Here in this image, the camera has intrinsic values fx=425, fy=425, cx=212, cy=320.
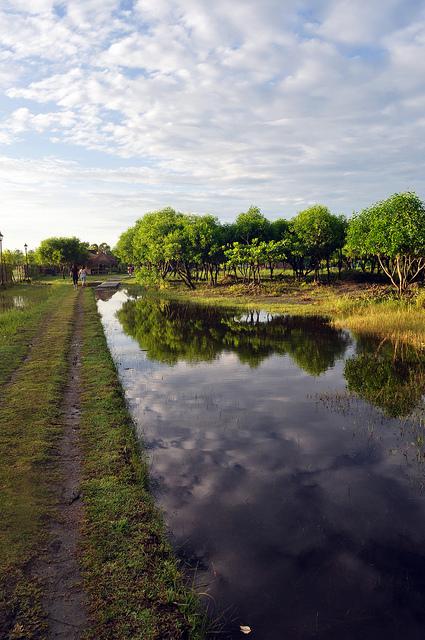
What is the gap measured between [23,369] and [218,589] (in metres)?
10.4

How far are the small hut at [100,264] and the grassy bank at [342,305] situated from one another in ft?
162

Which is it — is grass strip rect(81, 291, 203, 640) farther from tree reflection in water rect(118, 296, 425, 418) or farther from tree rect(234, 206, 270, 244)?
tree rect(234, 206, 270, 244)

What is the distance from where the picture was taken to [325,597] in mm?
4715

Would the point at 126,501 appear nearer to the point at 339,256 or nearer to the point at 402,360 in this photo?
the point at 402,360

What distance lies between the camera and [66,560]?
5051mm

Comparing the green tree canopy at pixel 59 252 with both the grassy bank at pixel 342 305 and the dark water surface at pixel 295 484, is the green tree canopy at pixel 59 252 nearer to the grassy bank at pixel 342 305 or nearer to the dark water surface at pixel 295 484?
the grassy bank at pixel 342 305

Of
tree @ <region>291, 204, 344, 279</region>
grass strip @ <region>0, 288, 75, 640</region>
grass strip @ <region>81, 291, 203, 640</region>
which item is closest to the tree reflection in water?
grass strip @ <region>0, 288, 75, 640</region>

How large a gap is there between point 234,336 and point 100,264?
267 feet

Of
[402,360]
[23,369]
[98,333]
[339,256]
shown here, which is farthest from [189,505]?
[339,256]

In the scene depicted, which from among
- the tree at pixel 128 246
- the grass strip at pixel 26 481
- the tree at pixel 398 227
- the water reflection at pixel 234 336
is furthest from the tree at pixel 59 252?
the grass strip at pixel 26 481

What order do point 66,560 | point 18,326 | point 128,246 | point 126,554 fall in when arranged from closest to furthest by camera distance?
point 66,560 → point 126,554 → point 18,326 → point 128,246

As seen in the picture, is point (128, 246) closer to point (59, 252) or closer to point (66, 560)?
point (59, 252)

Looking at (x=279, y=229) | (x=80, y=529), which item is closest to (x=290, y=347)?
(x=80, y=529)

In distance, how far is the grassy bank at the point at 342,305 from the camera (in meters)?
20.9
